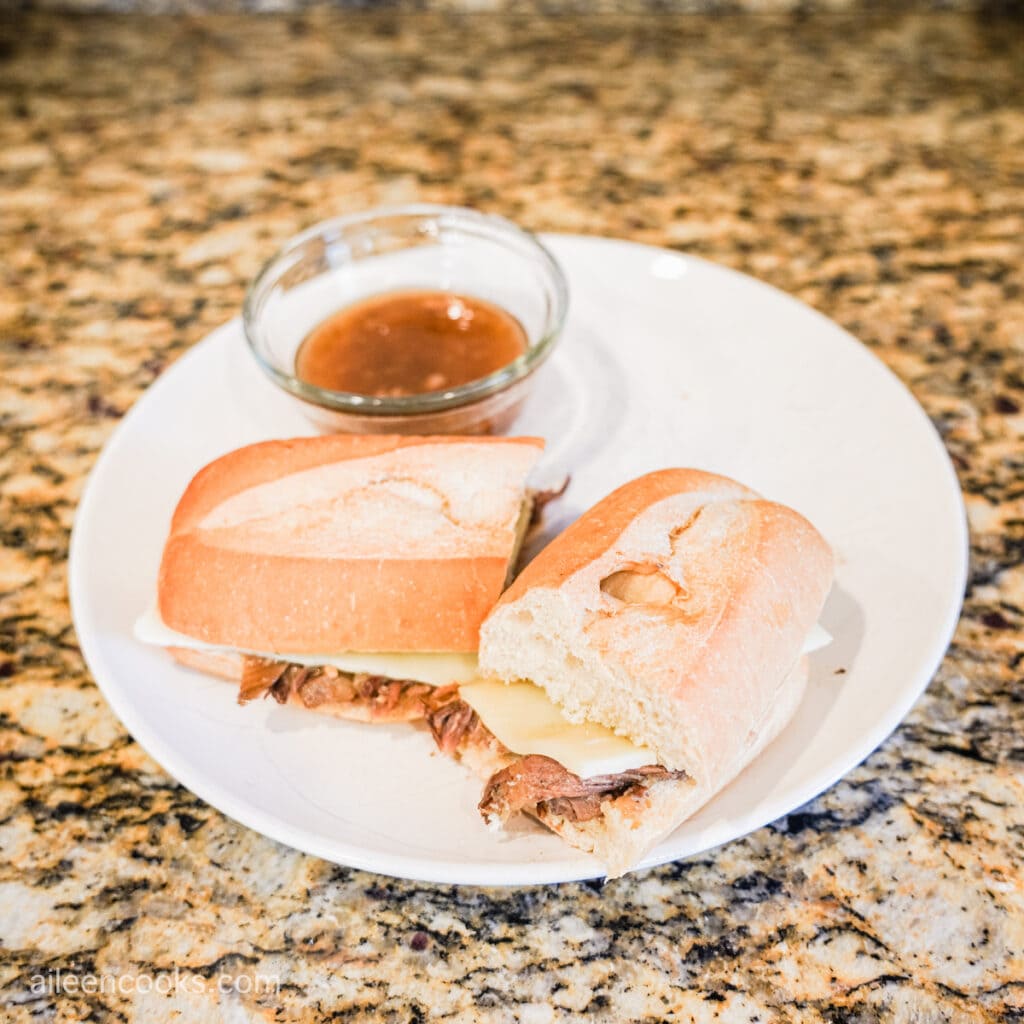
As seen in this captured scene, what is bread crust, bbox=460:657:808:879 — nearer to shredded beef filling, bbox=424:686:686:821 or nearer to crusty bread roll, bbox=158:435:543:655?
shredded beef filling, bbox=424:686:686:821

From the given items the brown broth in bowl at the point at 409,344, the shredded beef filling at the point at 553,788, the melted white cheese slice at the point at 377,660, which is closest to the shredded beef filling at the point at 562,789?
the shredded beef filling at the point at 553,788

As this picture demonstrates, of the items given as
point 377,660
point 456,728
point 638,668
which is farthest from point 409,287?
point 638,668

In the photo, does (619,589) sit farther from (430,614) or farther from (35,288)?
(35,288)

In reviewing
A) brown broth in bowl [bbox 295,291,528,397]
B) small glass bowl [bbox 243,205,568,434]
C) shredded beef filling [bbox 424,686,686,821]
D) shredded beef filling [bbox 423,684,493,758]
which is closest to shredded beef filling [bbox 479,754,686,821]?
shredded beef filling [bbox 424,686,686,821]

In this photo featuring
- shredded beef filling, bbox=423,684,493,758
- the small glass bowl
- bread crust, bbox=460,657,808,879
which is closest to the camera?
bread crust, bbox=460,657,808,879

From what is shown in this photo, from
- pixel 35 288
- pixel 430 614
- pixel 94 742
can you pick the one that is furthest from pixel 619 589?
pixel 35 288
